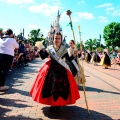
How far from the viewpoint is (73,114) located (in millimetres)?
5770

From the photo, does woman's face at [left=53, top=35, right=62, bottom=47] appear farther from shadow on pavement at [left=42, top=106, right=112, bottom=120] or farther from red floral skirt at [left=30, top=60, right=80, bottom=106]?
shadow on pavement at [left=42, top=106, right=112, bottom=120]

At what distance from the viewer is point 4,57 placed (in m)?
8.07

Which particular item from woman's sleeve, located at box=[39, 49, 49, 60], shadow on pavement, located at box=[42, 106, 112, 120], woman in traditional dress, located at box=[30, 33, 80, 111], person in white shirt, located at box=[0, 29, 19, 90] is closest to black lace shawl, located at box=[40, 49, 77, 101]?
woman in traditional dress, located at box=[30, 33, 80, 111]

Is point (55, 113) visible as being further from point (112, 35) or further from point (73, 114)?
point (112, 35)

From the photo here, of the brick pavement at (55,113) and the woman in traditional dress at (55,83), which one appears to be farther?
the woman in traditional dress at (55,83)

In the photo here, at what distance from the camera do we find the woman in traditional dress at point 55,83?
18.5ft

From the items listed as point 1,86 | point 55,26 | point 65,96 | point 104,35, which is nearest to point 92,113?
point 65,96

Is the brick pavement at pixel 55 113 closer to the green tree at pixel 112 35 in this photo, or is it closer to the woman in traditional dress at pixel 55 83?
the woman in traditional dress at pixel 55 83

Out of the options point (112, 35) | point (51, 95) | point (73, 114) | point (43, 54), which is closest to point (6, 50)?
point (43, 54)

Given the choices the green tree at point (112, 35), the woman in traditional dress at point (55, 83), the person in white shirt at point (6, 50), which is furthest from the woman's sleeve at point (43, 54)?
the green tree at point (112, 35)

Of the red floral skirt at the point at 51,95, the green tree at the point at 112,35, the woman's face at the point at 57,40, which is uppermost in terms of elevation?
the green tree at the point at 112,35

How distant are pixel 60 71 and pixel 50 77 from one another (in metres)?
0.27

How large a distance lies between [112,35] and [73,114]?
85.6 metres

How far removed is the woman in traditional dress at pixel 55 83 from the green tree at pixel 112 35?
82.8 metres
